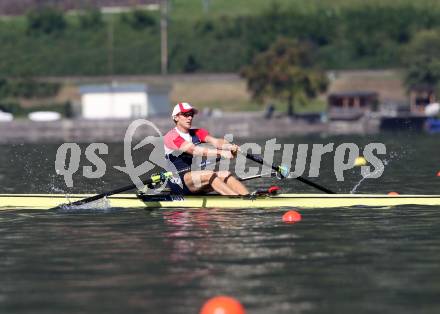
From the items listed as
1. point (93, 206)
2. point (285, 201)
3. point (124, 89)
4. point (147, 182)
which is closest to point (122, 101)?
point (124, 89)

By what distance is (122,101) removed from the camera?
369ft

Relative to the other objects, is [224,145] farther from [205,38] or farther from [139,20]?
[139,20]

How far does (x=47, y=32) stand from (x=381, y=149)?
10279 centimetres

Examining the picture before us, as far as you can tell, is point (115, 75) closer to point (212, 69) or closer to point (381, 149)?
point (212, 69)

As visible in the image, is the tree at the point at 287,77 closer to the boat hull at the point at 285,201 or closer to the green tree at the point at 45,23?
the green tree at the point at 45,23

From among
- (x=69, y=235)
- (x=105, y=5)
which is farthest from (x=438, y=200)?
(x=105, y=5)

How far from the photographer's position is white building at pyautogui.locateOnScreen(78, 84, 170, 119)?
111625mm

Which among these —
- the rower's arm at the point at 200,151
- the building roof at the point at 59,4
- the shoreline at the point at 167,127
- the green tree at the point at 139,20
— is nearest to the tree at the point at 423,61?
the shoreline at the point at 167,127

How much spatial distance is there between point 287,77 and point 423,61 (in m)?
19.9

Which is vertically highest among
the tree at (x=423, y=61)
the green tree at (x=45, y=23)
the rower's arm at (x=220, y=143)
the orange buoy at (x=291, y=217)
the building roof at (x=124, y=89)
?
the green tree at (x=45, y=23)

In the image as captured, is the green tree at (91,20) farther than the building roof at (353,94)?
Yes

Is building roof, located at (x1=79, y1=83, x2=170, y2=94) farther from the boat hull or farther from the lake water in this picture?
the boat hull

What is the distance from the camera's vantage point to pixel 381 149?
63625mm

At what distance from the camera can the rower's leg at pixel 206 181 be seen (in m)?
25.2
